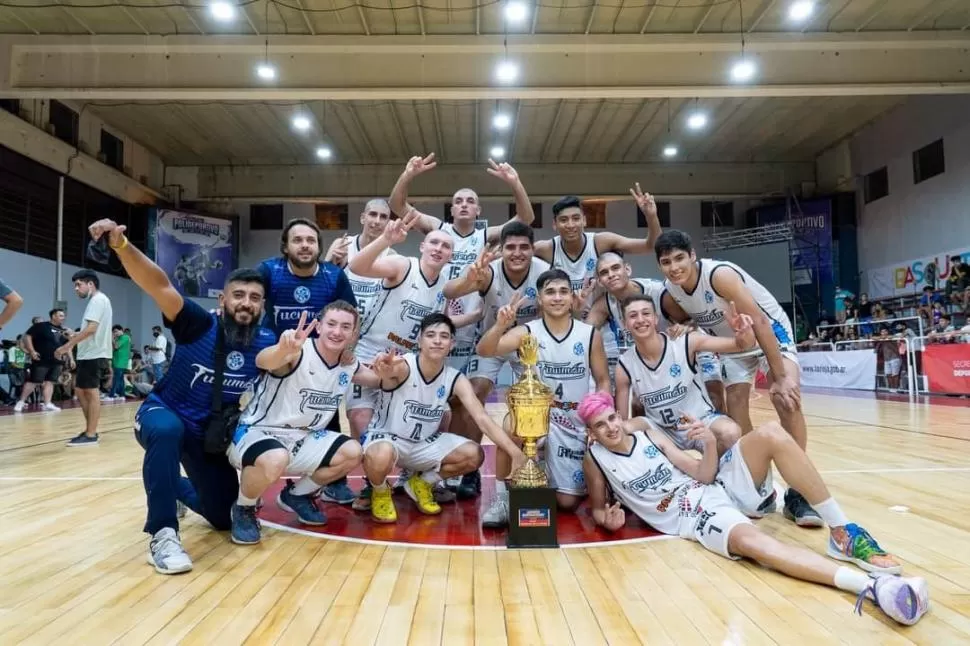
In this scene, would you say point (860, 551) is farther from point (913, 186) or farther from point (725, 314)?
point (913, 186)

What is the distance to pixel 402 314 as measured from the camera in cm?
432

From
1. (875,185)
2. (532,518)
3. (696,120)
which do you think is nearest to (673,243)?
(532,518)

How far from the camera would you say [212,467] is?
329 centimetres

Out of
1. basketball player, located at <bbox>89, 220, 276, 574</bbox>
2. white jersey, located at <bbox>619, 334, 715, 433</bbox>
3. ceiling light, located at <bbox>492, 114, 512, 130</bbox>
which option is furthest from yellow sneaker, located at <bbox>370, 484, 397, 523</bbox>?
ceiling light, located at <bbox>492, 114, 512, 130</bbox>

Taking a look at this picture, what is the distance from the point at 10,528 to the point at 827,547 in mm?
4261

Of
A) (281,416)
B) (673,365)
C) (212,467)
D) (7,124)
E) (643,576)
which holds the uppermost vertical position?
(7,124)

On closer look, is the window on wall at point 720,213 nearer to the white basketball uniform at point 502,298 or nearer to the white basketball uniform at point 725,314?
the white basketball uniform at point 725,314

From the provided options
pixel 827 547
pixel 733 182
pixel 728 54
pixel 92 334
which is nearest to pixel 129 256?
pixel 827 547

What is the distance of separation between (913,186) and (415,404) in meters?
17.2

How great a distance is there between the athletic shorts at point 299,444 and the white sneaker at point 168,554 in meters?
0.46

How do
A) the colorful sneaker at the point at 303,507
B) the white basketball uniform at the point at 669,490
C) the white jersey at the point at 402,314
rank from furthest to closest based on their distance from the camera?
1. the white jersey at the point at 402,314
2. the colorful sneaker at the point at 303,507
3. the white basketball uniform at the point at 669,490

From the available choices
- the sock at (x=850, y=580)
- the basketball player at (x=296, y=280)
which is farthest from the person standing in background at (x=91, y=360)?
the sock at (x=850, y=580)

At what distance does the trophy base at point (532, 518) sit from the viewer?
3.14 m

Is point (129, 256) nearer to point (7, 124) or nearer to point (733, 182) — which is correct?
point (7, 124)
